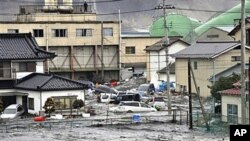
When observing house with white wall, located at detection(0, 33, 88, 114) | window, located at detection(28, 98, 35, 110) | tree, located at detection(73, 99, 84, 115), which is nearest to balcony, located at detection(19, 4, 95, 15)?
house with white wall, located at detection(0, 33, 88, 114)

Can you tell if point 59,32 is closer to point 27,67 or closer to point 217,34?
point 217,34

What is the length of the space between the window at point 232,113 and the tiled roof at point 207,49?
1306 centimetres

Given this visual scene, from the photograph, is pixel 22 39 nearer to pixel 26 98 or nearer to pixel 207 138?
pixel 26 98

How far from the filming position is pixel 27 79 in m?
37.6

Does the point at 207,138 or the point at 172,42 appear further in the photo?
the point at 172,42

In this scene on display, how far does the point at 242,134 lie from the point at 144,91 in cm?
3744

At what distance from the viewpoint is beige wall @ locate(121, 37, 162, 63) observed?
62.8m

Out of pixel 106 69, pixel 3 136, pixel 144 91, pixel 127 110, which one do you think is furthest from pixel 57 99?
pixel 106 69

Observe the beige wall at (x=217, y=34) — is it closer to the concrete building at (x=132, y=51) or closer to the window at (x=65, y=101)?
the concrete building at (x=132, y=51)

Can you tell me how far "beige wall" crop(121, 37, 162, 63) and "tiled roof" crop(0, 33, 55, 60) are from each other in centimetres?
2298

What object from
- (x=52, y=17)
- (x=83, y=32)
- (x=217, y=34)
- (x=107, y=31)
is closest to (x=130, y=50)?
(x=107, y=31)

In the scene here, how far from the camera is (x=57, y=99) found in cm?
3509

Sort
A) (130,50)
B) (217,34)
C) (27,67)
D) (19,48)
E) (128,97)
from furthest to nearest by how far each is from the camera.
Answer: (130,50), (217,34), (128,97), (19,48), (27,67)

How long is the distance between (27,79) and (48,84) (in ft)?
9.78
